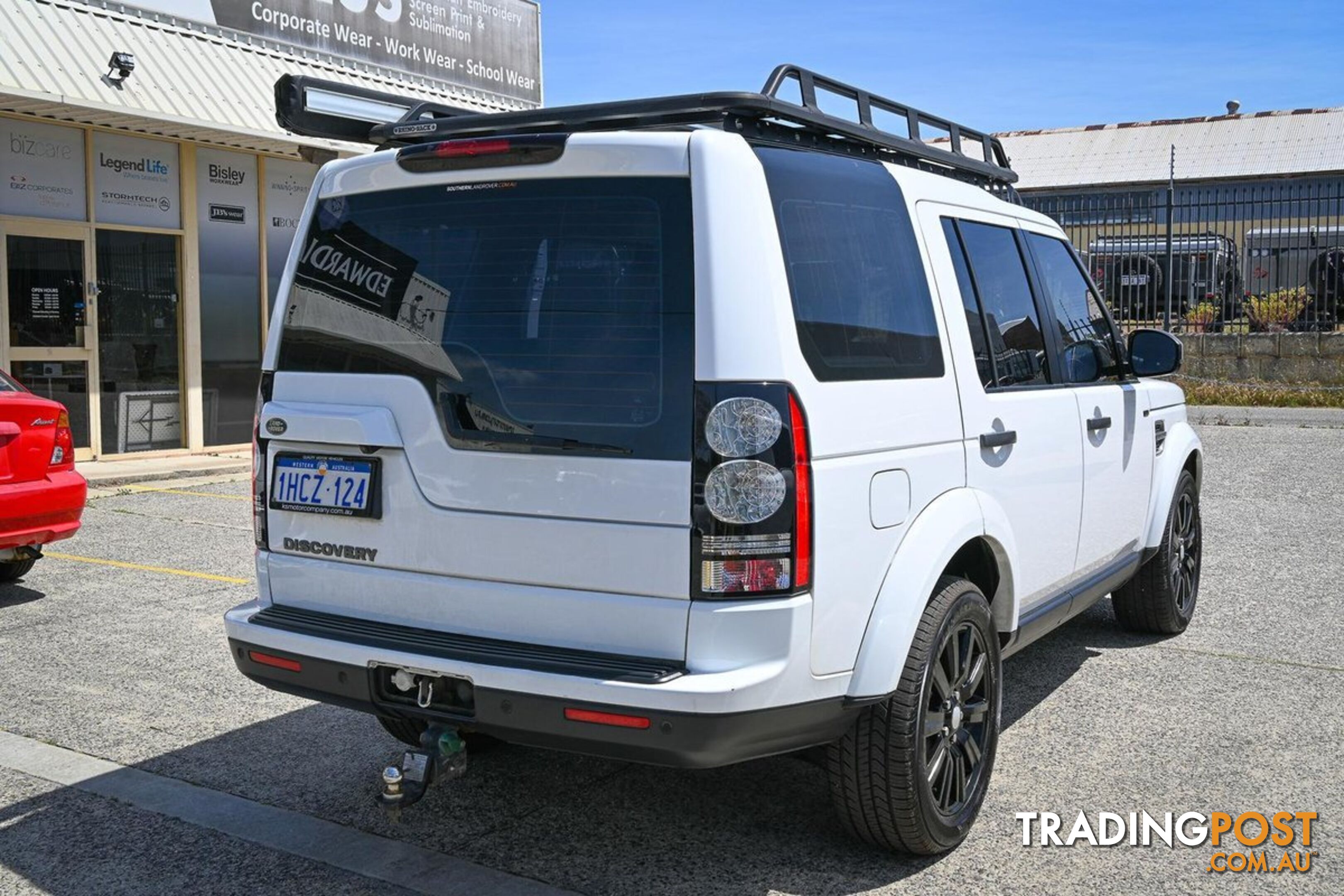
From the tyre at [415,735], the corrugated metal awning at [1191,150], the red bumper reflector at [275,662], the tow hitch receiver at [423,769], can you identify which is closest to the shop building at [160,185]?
the tyre at [415,735]

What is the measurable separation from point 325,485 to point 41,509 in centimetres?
417

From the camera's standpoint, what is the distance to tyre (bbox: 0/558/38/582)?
25.2 feet

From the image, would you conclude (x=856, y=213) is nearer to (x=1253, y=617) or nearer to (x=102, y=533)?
(x=1253, y=617)

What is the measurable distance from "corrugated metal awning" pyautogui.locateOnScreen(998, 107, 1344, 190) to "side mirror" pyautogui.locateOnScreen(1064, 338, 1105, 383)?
27.0 metres

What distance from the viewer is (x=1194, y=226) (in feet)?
67.3

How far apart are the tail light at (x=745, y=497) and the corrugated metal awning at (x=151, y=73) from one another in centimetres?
1021

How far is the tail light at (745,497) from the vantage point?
320 cm

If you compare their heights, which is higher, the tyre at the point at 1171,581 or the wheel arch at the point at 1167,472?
the wheel arch at the point at 1167,472

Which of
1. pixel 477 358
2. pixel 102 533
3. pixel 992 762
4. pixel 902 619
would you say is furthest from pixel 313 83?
pixel 102 533

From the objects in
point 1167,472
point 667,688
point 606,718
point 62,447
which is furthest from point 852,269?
point 62,447

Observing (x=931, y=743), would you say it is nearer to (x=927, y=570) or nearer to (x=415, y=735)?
(x=927, y=570)

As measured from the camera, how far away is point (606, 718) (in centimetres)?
321

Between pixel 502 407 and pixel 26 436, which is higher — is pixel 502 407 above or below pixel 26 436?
above

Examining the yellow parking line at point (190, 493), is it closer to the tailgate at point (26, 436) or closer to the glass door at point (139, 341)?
the glass door at point (139, 341)
